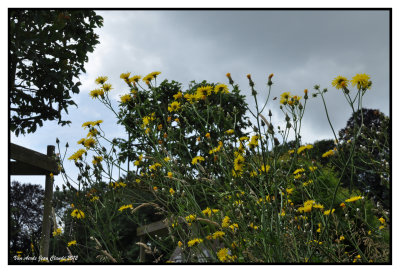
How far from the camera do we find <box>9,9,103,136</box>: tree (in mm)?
2775

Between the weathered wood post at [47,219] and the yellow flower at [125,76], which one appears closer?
the yellow flower at [125,76]

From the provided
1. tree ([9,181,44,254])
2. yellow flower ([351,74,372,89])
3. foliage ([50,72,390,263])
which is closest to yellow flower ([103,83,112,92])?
foliage ([50,72,390,263])

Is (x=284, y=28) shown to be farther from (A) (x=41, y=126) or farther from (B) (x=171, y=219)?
(A) (x=41, y=126)

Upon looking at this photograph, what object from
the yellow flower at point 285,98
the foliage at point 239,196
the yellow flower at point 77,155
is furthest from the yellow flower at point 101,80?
the yellow flower at point 285,98

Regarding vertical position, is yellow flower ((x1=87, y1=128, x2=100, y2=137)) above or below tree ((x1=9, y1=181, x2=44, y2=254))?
above

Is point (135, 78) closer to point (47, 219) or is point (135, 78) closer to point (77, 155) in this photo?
point (77, 155)

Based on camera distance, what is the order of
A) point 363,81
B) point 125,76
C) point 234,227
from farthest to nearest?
point 125,76
point 234,227
point 363,81

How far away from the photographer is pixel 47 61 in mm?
3252

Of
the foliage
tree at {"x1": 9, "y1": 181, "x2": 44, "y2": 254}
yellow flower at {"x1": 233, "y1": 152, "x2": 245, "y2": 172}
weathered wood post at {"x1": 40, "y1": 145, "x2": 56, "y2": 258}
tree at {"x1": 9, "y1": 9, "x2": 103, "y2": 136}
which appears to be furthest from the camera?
tree at {"x1": 9, "y1": 181, "x2": 44, "y2": 254}

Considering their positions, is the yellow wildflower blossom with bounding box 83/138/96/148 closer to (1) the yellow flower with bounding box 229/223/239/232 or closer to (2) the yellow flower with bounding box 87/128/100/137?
(2) the yellow flower with bounding box 87/128/100/137

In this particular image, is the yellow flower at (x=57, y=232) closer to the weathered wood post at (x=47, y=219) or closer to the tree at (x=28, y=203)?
the weathered wood post at (x=47, y=219)

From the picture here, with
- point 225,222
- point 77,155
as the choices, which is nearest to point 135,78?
point 77,155

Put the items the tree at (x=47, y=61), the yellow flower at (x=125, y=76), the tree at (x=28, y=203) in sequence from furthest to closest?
the tree at (x=28, y=203) < the tree at (x=47, y=61) < the yellow flower at (x=125, y=76)

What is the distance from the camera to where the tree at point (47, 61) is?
278 centimetres
